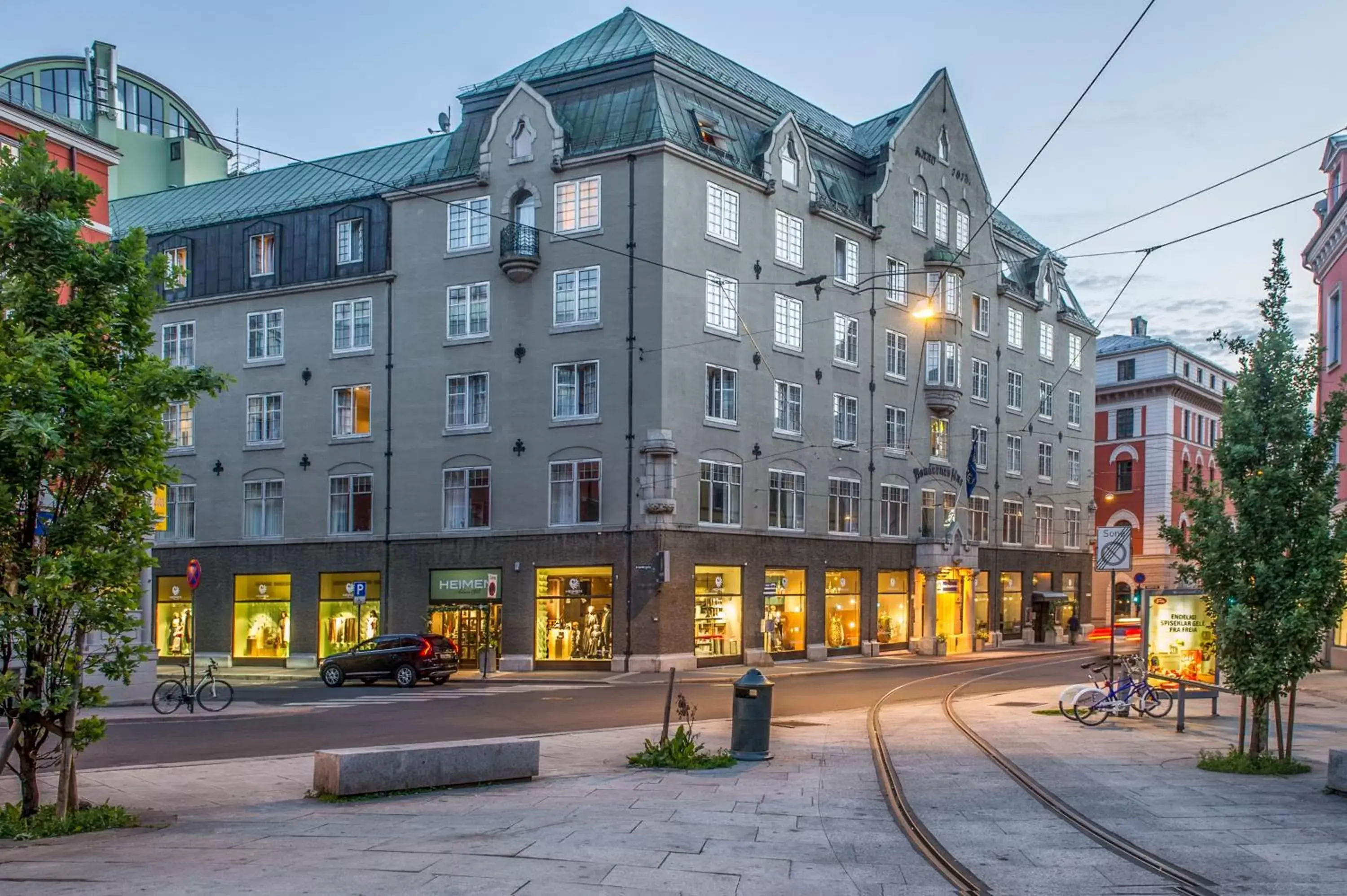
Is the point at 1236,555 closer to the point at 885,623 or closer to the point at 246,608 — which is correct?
the point at 885,623

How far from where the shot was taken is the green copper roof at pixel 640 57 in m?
42.5

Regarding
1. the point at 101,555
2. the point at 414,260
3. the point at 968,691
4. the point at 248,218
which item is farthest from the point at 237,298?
the point at 101,555

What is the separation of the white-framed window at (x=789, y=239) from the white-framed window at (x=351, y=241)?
14607 mm

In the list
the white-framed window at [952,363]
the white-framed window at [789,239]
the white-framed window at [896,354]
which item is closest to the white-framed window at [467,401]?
the white-framed window at [789,239]

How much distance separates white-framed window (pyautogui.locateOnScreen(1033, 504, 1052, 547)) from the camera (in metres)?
61.1

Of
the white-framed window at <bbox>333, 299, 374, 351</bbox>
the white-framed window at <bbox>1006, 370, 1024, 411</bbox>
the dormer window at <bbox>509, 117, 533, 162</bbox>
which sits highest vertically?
the dormer window at <bbox>509, 117, 533, 162</bbox>

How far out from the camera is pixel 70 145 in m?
26.8

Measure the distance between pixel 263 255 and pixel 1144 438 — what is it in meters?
52.0

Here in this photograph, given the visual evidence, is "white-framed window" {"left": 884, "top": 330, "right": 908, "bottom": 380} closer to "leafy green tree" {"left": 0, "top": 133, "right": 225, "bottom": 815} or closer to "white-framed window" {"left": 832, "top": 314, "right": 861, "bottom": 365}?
"white-framed window" {"left": 832, "top": 314, "right": 861, "bottom": 365}

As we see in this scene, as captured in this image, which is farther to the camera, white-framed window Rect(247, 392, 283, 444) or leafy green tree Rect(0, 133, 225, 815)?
white-framed window Rect(247, 392, 283, 444)

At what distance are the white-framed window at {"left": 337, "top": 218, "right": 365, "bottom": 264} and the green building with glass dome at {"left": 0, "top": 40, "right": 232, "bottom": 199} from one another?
1647 centimetres

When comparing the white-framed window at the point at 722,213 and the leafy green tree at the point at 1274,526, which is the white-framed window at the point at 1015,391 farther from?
the leafy green tree at the point at 1274,526

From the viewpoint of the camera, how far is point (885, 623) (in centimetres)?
4953

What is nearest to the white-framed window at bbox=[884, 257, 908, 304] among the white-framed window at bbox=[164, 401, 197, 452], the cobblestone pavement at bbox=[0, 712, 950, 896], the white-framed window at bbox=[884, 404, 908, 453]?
the white-framed window at bbox=[884, 404, 908, 453]
